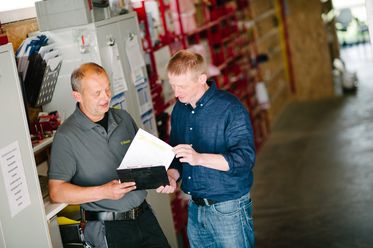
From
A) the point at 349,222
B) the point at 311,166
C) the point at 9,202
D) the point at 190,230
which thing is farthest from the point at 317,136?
the point at 9,202

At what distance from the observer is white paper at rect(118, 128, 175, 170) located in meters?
3.50

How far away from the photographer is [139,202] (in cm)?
380

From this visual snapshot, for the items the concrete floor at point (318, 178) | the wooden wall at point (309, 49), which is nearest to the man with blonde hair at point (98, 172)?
the concrete floor at point (318, 178)

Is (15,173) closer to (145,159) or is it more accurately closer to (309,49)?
(145,159)

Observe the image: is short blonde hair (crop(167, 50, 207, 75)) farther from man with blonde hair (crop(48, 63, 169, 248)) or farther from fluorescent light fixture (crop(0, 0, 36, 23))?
fluorescent light fixture (crop(0, 0, 36, 23))

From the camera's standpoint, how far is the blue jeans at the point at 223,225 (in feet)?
12.1

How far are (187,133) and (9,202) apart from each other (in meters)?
1.03

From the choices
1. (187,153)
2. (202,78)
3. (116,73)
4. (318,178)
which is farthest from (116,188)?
(318,178)

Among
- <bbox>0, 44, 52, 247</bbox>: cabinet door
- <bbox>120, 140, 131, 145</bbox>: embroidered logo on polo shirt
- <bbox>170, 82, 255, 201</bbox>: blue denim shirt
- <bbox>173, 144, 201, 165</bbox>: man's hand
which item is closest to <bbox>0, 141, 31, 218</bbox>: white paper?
<bbox>0, 44, 52, 247</bbox>: cabinet door

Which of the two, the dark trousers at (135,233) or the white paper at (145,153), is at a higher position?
the white paper at (145,153)

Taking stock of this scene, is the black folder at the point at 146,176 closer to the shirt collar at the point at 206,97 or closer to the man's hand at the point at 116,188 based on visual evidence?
the man's hand at the point at 116,188

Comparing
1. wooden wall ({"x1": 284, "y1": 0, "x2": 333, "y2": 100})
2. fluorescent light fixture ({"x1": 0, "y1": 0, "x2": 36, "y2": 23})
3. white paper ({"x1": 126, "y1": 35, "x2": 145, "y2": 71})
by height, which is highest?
fluorescent light fixture ({"x1": 0, "y1": 0, "x2": 36, "y2": 23})

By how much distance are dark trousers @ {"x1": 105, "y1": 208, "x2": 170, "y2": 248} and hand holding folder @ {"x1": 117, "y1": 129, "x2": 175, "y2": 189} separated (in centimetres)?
31

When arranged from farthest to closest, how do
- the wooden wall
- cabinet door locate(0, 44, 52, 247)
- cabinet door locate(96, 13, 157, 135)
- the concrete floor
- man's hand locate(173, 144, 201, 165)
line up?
1. the wooden wall
2. the concrete floor
3. cabinet door locate(96, 13, 157, 135)
4. man's hand locate(173, 144, 201, 165)
5. cabinet door locate(0, 44, 52, 247)
